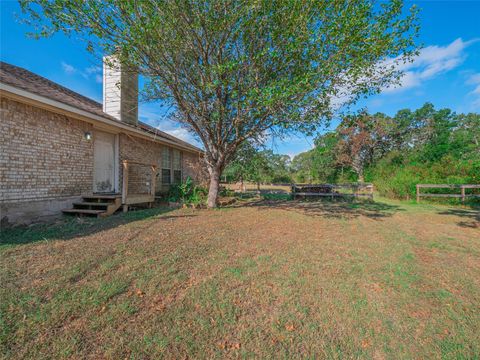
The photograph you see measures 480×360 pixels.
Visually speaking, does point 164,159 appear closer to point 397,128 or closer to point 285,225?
point 285,225

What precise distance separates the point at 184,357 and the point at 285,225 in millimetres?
4776

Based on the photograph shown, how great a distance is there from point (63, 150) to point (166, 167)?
5.47m

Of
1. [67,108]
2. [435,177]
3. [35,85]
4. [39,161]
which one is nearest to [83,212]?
[39,161]

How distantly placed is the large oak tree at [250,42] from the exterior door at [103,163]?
296 cm

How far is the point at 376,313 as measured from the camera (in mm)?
2398

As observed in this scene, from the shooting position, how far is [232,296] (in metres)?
2.63

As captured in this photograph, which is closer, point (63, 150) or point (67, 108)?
point (67, 108)

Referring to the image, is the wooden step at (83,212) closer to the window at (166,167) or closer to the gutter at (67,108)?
the gutter at (67,108)

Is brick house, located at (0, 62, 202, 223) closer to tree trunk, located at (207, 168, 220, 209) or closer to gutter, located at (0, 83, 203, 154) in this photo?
gutter, located at (0, 83, 203, 154)

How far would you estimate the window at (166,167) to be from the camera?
11570mm

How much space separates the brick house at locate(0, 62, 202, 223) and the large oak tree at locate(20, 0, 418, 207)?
4.65ft

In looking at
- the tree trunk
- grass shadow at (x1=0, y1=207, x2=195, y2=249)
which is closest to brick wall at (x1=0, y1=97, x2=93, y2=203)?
grass shadow at (x1=0, y1=207, x2=195, y2=249)

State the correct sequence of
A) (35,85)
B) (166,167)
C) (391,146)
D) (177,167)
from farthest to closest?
1. (391,146)
2. (177,167)
3. (166,167)
4. (35,85)

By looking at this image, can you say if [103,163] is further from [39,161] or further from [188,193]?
[188,193]
